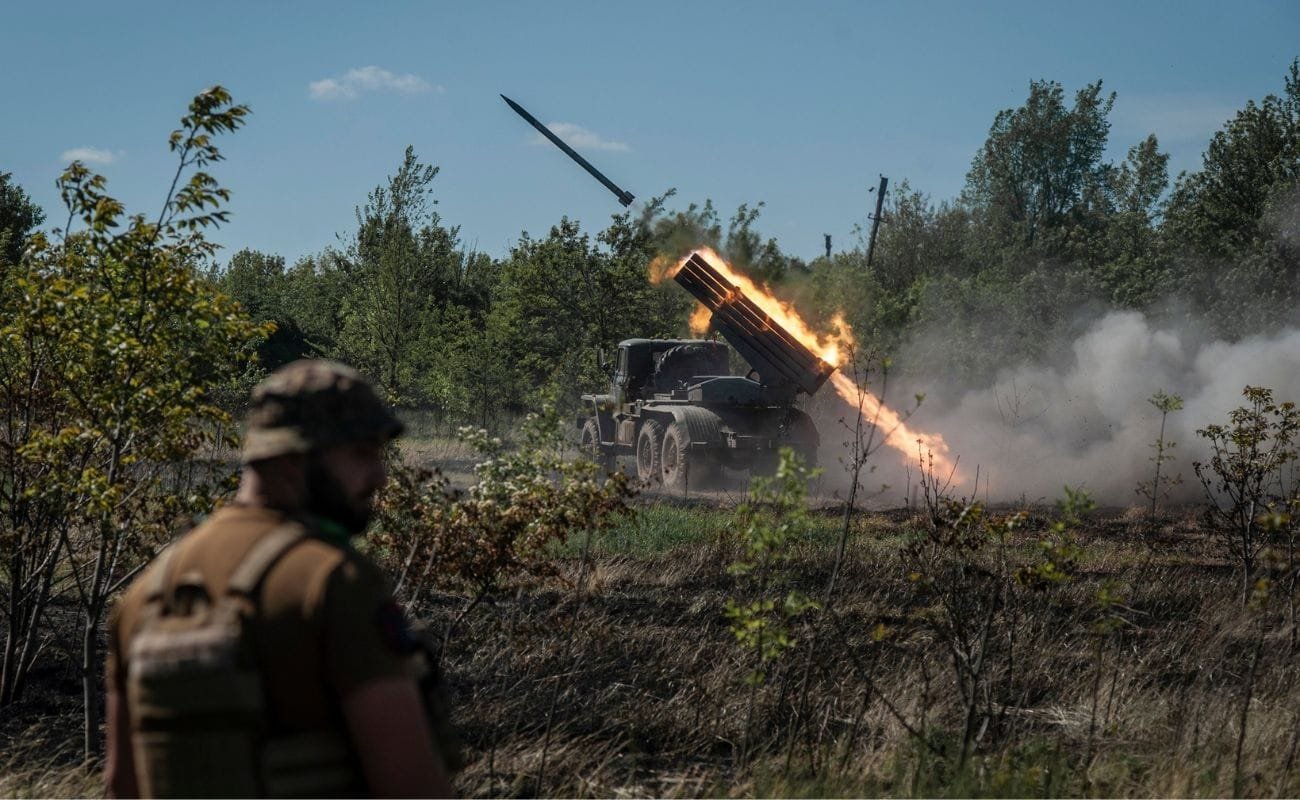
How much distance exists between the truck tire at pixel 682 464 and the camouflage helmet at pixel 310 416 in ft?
56.9

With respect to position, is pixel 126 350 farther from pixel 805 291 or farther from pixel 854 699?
pixel 805 291

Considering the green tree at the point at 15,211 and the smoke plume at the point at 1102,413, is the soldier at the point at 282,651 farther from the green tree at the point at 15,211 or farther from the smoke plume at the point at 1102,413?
the green tree at the point at 15,211

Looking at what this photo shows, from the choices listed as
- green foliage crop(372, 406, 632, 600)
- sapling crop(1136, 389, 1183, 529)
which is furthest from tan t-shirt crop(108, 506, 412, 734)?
sapling crop(1136, 389, 1183, 529)

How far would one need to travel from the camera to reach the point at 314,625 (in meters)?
1.92

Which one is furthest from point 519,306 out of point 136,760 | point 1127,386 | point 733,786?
point 136,760

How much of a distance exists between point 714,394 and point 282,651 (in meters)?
18.2

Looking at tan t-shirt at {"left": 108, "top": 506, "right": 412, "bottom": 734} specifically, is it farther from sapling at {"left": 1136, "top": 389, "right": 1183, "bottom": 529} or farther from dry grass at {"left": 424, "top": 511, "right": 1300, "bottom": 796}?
sapling at {"left": 1136, "top": 389, "right": 1183, "bottom": 529}

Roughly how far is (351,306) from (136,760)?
91.1 ft

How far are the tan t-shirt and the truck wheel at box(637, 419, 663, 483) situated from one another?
18.5 m

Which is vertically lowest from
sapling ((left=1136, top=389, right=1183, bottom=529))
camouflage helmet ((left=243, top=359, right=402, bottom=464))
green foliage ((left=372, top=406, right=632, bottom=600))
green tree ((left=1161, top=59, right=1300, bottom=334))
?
green foliage ((left=372, top=406, right=632, bottom=600))

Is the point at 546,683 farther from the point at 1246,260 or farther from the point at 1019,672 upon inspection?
the point at 1246,260

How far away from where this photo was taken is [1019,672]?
7645 millimetres

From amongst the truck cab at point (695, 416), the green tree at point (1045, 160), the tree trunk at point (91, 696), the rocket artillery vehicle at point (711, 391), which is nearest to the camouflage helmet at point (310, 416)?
the tree trunk at point (91, 696)

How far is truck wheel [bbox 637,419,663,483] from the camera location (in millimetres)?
20906
